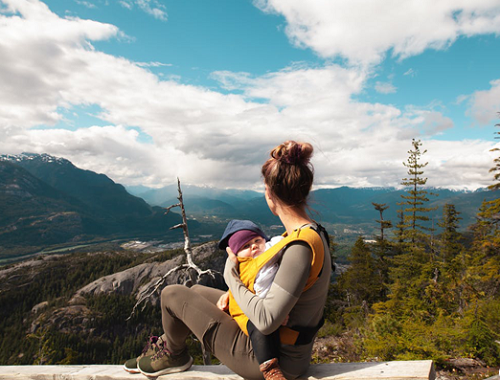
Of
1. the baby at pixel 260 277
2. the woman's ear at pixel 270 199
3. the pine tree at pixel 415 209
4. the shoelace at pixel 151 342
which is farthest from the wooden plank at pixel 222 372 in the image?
the pine tree at pixel 415 209

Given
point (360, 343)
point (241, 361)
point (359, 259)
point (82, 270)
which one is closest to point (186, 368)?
point (241, 361)

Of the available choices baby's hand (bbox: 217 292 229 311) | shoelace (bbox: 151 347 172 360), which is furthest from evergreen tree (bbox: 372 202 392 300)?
shoelace (bbox: 151 347 172 360)

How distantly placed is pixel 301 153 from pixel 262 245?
0.99 metres

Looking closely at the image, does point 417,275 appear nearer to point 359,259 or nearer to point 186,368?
point 359,259

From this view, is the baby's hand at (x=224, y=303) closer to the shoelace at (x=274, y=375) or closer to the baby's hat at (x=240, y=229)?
the baby's hat at (x=240, y=229)

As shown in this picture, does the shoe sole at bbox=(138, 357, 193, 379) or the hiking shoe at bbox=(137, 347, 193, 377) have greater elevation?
the hiking shoe at bbox=(137, 347, 193, 377)

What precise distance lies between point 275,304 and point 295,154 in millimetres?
1156

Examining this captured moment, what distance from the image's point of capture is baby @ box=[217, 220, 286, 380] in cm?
210

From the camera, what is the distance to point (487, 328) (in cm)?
540

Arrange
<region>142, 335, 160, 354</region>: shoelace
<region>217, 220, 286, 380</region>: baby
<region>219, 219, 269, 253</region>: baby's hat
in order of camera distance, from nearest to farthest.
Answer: <region>217, 220, 286, 380</region>: baby < <region>219, 219, 269, 253</region>: baby's hat < <region>142, 335, 160, 354</region>: shoelace

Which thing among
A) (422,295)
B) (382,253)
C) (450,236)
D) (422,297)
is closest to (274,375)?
(422,297)

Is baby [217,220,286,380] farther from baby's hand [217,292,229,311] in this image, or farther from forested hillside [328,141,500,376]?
forested hillside [328,141,500,376]

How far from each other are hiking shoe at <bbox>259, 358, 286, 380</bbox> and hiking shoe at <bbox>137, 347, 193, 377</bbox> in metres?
1.19

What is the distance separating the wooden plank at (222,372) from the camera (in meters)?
2.15
